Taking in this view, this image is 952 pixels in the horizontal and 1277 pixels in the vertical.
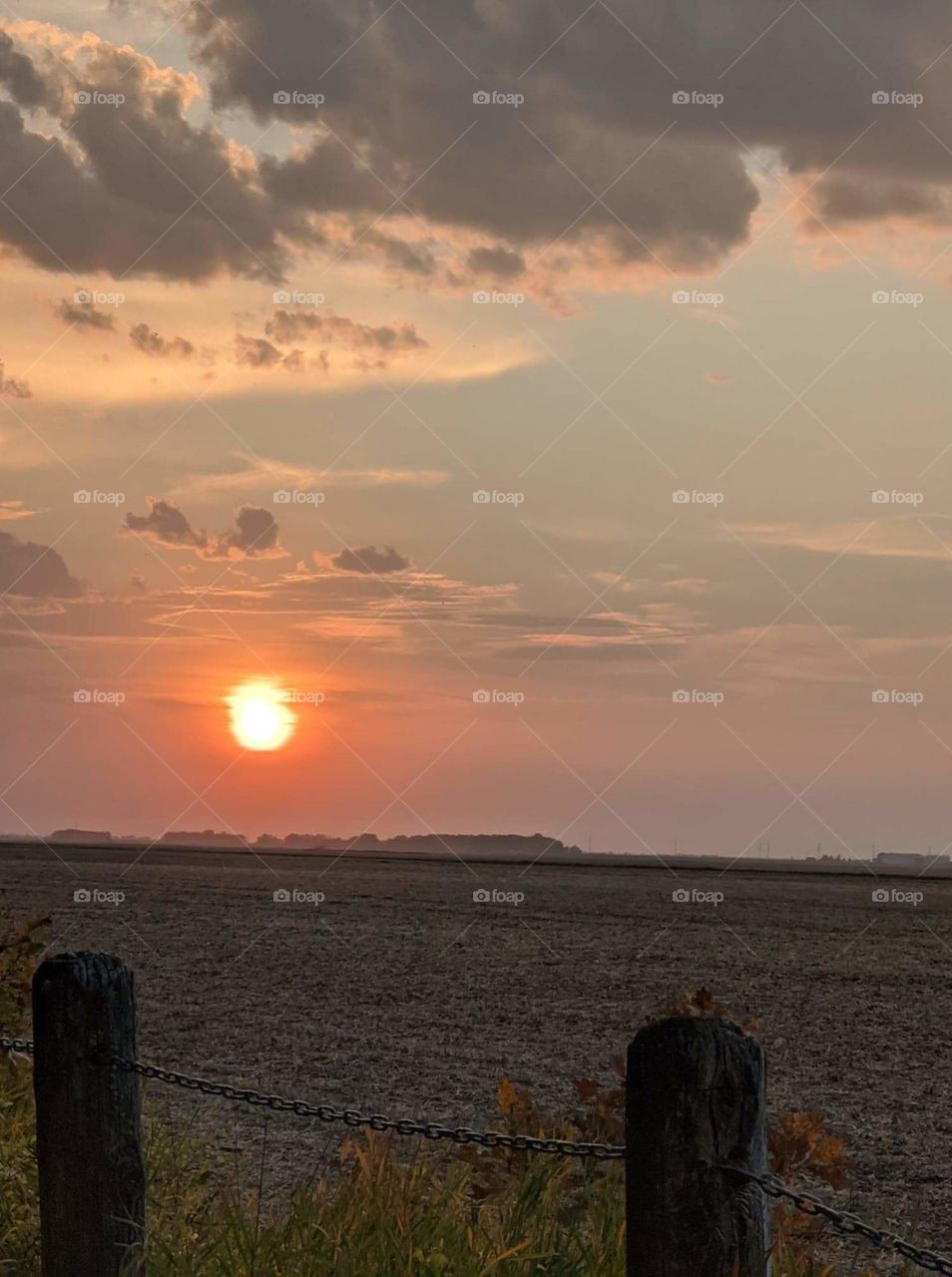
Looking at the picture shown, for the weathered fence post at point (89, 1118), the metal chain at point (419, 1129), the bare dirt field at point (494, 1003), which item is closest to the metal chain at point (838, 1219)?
the metal chain at point (419, 1129)

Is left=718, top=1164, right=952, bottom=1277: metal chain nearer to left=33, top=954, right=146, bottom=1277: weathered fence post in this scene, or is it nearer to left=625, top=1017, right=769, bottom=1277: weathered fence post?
left=625, top=1017, right=769, bottom=1277: weathered fence post

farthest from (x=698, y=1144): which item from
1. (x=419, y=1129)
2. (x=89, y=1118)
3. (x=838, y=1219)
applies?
(x=89, y=1118)

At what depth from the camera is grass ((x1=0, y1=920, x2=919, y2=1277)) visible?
178 inches

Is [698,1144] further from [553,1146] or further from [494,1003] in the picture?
[494,1003]

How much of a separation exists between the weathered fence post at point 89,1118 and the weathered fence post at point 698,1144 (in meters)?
1.96

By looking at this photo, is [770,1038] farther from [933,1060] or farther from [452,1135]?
[452,1135]

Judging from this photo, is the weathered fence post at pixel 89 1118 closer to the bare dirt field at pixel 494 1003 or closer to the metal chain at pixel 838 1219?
the metal chain at pixel 838 1219

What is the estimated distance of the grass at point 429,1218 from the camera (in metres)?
4.52

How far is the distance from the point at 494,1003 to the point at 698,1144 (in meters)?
14.5

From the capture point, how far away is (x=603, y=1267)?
450cm

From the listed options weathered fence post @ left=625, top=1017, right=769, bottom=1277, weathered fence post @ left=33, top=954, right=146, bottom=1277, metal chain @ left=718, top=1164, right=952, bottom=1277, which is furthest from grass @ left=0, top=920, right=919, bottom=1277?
metal chain @ left=718, top=1164, right=952, bottom=1277

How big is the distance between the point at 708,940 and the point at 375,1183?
2429 centimetres

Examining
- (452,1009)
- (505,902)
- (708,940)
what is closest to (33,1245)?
(452,1009)

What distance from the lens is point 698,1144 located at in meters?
3.24
